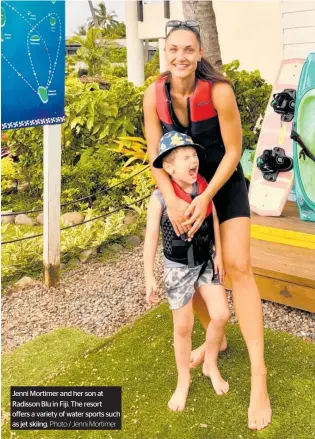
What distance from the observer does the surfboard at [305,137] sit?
4.17 meters

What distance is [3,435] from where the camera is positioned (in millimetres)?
2666

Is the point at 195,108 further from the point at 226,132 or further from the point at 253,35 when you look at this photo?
the point at 253,35

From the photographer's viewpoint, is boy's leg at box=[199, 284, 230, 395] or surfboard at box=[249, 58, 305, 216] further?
surfboard at box=[249, 58, 305, 216]

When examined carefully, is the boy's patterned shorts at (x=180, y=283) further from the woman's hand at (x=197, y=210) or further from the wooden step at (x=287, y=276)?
the wooden step at (x=287, y=276)

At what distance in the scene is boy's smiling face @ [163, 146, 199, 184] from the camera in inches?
91.1

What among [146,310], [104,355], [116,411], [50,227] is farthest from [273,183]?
[116,411]

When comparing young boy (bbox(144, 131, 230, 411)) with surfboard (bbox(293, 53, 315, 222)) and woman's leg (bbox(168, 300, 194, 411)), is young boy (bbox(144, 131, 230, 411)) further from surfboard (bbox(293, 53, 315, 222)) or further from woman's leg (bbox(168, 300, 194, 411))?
surfboard (bbox(293, 53, 315, 222))

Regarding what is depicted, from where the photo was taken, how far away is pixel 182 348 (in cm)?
260

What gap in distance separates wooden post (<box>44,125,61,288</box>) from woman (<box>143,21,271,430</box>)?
180cm

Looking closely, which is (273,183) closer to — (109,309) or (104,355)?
(109,309)

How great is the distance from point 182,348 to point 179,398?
275mm

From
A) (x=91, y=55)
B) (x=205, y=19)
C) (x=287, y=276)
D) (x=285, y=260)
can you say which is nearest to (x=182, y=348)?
(x=287, y=276)

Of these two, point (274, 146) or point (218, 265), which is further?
point (274, 146)

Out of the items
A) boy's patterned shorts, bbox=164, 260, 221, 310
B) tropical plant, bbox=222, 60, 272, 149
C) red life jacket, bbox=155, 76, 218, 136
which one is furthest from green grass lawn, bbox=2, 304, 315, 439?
tropical plant, bbox=222, 60, 272, 149
